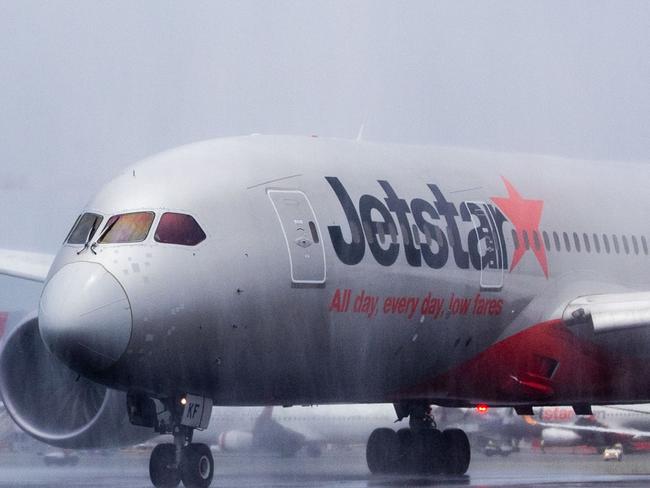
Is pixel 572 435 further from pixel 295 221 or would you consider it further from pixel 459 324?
pixel 295 221

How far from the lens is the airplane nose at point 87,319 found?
1491 cm

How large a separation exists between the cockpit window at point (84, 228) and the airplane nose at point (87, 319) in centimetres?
79

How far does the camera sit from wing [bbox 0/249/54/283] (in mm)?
20433

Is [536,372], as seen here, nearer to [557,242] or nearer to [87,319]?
[557,242]

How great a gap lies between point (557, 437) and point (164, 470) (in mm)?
21477

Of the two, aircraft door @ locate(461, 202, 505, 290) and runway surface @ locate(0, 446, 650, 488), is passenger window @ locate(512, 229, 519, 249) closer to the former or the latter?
aircraft door @ locate(461, 202, 505, 290)

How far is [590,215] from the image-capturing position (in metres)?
20.9

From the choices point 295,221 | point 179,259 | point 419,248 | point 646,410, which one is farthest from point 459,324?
point 646,410

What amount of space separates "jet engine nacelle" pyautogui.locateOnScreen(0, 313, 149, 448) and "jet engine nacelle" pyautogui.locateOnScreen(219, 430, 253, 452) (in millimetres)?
9045

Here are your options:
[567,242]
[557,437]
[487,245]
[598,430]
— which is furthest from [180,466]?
[598,430]

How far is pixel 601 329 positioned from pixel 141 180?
631cm

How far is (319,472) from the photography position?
2339 cm

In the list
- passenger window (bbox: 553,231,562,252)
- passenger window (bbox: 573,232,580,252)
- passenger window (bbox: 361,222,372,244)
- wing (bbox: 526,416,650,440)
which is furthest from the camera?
wing (bbox: 526,416,650,440)

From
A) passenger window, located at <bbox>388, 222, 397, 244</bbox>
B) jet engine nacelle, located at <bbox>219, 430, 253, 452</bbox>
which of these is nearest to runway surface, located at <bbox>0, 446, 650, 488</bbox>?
jet engine nacelle, located at <bbox>219, 430, 253, 452</bbox>
